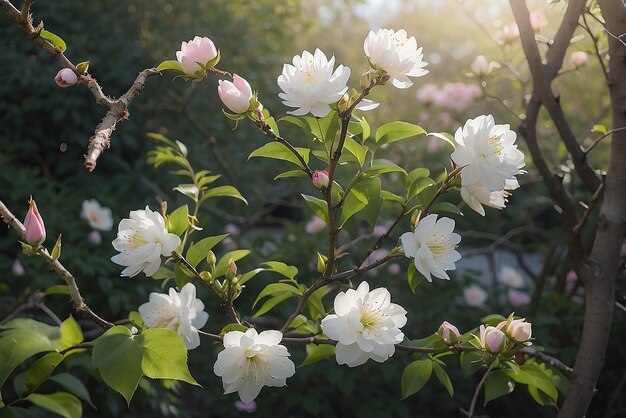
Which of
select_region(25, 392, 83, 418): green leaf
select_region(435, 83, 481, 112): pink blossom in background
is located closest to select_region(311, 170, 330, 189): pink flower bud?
select_region(25, 392, 83, 418): green leaf

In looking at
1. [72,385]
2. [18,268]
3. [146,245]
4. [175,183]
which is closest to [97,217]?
[18,268]

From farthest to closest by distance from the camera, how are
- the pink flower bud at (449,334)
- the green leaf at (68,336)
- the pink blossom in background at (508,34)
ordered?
the pink blossom in background at (508,34)
the green leaf at (68,336)
the pink flower bud at (449,334)

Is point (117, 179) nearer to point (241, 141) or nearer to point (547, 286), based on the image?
point (241, 141)

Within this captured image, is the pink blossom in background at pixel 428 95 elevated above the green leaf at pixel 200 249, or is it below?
below

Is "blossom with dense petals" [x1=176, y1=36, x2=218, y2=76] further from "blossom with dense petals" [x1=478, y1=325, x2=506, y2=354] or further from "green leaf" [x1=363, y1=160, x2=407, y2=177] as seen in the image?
"blossom with dense petals" [x1=478, y1=325, x2=506, y2=354]

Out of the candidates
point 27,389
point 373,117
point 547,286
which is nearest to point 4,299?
point 27,389

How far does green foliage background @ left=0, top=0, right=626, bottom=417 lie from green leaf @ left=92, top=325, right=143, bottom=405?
0.84 metres

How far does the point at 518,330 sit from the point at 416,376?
0.22 meters

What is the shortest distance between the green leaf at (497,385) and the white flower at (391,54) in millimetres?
614

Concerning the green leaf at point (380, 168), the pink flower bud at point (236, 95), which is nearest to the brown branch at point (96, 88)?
the pink flower bud at point (236, 95)

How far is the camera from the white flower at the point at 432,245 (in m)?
1.19

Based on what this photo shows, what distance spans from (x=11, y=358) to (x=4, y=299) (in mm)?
1039

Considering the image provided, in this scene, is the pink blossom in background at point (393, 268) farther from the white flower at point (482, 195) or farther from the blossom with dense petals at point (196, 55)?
the blossom with dense petals at point (196, 55)

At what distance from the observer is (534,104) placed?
1.84 metres
